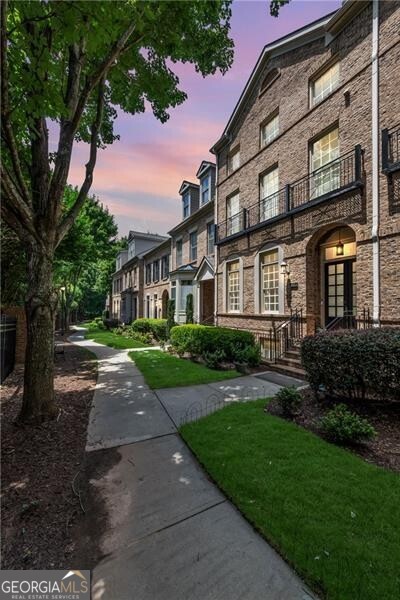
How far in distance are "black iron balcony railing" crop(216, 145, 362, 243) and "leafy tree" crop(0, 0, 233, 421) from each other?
→ 14.2 feet

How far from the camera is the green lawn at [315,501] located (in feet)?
6.61

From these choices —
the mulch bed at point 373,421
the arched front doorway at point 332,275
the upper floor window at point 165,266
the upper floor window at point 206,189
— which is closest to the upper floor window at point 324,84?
the arched front doorway at point 332,275

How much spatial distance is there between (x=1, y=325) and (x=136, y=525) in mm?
6794

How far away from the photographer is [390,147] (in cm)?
672

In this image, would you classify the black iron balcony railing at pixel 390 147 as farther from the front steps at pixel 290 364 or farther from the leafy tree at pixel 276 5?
the front steps at pixel 290 364

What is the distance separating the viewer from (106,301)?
1919 inches

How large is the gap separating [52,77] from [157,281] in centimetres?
1827

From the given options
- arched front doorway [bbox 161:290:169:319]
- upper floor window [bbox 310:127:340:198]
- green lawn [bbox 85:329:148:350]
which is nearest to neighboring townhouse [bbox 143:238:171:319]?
arched front doorway [bbox 161:290:169:319]

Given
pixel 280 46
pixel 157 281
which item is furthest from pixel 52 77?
pixel 157 281

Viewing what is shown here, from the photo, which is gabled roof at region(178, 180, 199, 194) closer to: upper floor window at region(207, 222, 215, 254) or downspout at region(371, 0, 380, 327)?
upper floor window at region(207, 222, 215, 254)

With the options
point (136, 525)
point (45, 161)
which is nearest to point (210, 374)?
point (136, 525)

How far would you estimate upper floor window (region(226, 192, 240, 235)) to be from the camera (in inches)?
506

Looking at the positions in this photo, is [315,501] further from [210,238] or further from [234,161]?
[234,161]

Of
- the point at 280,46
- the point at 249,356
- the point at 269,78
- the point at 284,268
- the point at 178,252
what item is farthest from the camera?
the point at 178,252
